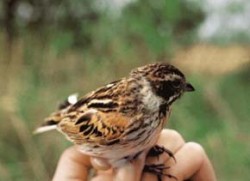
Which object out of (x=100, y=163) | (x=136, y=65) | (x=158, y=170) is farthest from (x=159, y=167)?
(x=136, y=65)

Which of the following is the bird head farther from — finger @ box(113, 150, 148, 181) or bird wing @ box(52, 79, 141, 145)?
finger @ box(113, 150, 148, 181)

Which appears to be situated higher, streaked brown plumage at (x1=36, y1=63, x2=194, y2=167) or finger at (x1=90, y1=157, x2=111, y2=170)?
streaked brown plumage at (x1=36, y1=63, x2=194, y2=167)

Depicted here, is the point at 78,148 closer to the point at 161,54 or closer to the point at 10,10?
the point at 161,54

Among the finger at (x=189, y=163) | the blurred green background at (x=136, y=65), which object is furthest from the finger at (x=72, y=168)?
the blurred green background at (x=136, y=65)

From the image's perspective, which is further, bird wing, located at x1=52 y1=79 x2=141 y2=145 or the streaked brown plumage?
bird wing, located at x1=52 y1=79 x2=141 y2=145

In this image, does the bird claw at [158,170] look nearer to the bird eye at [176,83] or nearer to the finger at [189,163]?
the finger at [189,163]

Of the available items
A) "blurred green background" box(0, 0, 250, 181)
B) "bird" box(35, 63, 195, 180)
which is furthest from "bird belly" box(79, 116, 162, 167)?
"blurred green background" box(0, 0, 250, 181)
